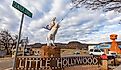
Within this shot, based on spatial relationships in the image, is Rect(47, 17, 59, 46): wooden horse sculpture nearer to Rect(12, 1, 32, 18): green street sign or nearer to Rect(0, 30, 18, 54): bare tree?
Rect(12, 1, 32, 18): green street sign

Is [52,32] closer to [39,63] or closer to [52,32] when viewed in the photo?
[52,32]

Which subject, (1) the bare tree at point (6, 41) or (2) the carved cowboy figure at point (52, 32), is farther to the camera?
(1) the bare tree at point (6, 41)

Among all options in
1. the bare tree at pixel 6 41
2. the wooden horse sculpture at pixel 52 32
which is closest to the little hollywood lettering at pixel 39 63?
the wooden horse sculpture at pixel 52 32

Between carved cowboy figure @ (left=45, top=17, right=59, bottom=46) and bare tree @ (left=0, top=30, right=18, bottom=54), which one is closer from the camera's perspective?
carved cowboy figure @ (left=45, top=17, right=59, bottom=46)

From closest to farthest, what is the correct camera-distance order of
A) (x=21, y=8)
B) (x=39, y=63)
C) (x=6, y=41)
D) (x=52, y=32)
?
(x=21, y=8)
(x=39, y=63)
(x=52, y=32)
(x=6, y=41)

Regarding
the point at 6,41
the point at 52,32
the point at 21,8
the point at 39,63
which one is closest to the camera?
the point at 21,8

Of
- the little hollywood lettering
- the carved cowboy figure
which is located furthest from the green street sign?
the carved cowboy figure

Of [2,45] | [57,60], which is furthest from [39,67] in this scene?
[2,45]

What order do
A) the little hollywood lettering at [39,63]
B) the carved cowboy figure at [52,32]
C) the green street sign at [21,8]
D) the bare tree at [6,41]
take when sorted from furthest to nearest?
the bare tree at [6,41], the carved cowboy figure at [52,32], the little hollywood lettering at [39,63], the green street sign at [21,8]

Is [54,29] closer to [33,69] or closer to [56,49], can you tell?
[56,49]

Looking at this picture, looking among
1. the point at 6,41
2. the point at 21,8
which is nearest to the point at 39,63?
the point at 21,8

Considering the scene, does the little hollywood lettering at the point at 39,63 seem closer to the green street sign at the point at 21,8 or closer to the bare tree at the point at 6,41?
the green street sign at the point at 21,8

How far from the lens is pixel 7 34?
55.8 meters

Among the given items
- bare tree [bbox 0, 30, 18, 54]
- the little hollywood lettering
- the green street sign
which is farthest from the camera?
bare tree [bbox 0, 30, 18, 54]
